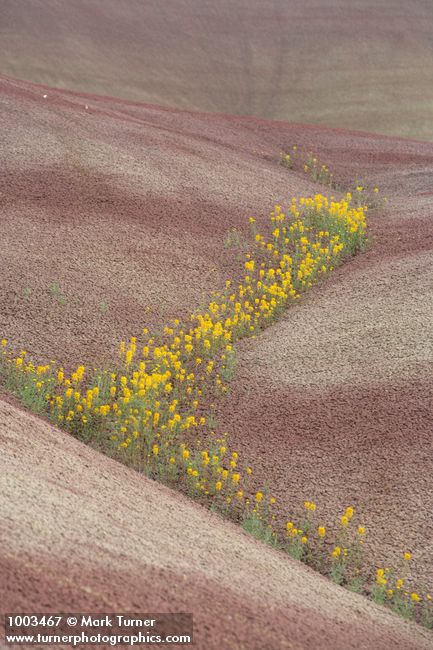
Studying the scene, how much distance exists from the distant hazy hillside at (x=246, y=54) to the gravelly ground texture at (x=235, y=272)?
409 inches

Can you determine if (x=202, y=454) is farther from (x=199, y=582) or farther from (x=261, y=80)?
(x=261, y=80)

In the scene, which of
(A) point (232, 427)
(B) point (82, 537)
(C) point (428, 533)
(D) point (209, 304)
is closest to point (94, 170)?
(D) point (209, 304)

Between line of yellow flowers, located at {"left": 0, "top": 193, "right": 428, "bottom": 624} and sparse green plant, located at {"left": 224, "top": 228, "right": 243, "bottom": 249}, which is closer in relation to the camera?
line of yellow flowers, located at {"left": 0, "top": 193, "right": 428, "bottom": 624}

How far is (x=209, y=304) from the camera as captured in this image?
11.0m

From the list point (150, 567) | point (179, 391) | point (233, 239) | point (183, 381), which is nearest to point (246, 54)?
point (233, 239)

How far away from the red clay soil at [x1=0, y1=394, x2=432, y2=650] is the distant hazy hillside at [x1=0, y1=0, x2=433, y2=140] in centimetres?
2179

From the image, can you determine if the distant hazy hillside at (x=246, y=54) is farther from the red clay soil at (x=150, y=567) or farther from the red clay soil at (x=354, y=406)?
the red clay soil at (x=150, y=567)

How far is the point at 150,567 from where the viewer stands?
5113mm

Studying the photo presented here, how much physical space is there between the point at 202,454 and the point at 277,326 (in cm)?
311

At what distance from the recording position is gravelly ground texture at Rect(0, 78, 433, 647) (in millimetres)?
7852

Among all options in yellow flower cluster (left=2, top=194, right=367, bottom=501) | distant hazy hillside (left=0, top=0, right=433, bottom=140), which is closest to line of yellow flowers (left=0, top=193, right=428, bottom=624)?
yellow flower cluster (left=2, top=194, right=367, bottom=501)

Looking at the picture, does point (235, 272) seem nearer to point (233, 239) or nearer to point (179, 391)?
point (233, 239)

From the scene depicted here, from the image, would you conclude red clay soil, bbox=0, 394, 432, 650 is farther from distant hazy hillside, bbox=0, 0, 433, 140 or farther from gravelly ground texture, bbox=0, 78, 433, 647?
distant hazy hillside, bbox=0, 0, 433, 140

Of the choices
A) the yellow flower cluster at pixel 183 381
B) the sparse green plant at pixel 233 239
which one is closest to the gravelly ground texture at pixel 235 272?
the sparse green plant at pixel 233 239
